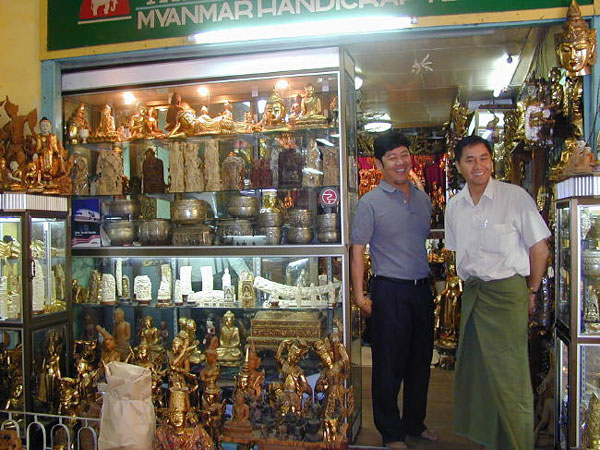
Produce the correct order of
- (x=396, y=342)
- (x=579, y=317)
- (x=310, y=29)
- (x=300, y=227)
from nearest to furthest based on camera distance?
1. (x=579, y=317)
2. (x=396, y=342)
3. (x=310, y=29)
4. (x=300, y=227)

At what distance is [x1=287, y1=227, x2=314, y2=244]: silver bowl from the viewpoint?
379 cm

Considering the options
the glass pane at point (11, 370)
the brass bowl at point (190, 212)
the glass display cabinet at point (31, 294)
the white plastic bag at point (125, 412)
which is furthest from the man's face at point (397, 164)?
the glass pane at point (11, 370)

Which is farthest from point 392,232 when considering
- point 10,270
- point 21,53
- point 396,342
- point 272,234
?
point 21,53

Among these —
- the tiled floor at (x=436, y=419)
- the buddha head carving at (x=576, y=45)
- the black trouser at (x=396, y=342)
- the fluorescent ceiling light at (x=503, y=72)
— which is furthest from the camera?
the fluorescent ceiling light at (x=503, y=72)

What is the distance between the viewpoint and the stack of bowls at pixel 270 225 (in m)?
3.89

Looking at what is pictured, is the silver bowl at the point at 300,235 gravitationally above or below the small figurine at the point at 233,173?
below

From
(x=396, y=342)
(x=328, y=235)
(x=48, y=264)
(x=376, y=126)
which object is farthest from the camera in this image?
(x=376, y=126)

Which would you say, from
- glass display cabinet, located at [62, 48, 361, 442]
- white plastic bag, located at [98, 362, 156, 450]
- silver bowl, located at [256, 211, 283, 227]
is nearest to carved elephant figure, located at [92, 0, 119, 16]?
glass display cabinet, located at [62, 48, 361, 442]

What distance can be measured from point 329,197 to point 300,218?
245 millimetres

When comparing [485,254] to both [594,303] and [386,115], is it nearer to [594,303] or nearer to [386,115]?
[594,303]

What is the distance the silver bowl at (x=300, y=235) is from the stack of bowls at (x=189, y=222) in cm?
57

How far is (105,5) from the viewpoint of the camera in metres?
3.92

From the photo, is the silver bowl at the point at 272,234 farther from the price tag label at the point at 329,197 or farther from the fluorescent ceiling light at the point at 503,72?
the fluorescent ceiling light at the point at 503,72

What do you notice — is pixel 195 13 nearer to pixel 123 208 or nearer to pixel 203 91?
pixel 203 91
